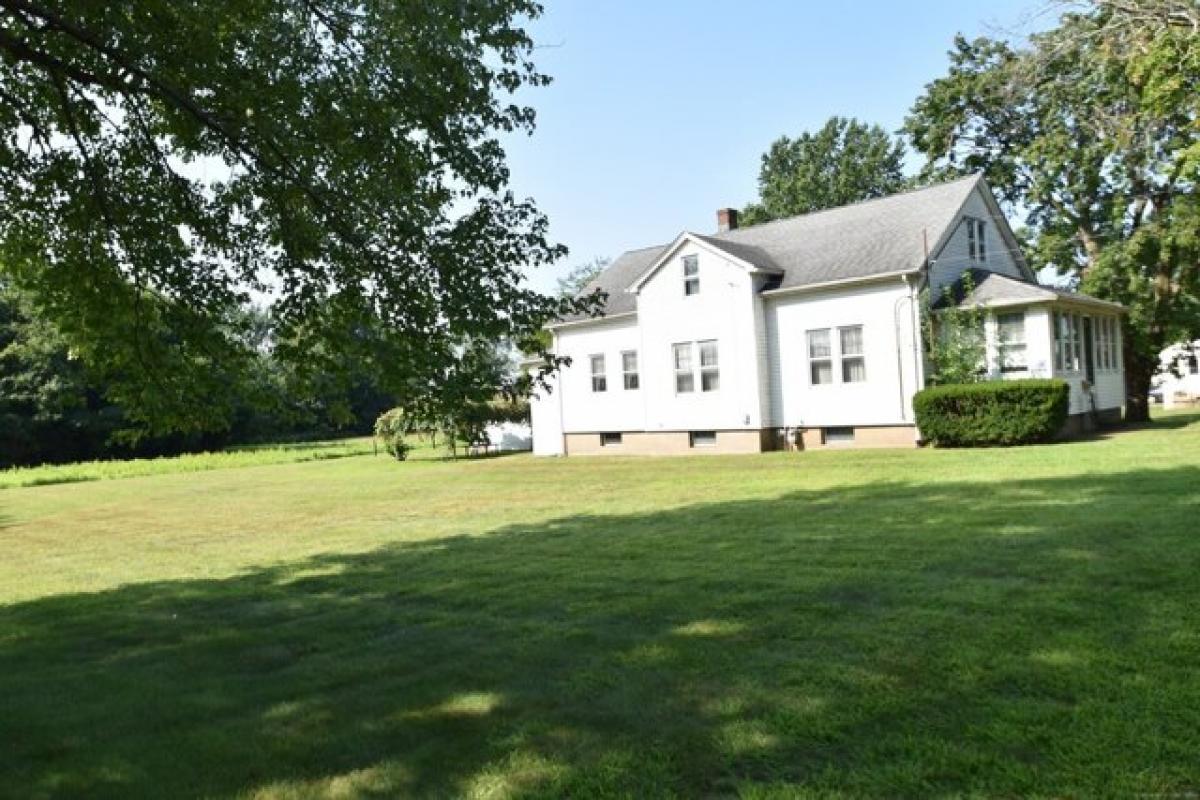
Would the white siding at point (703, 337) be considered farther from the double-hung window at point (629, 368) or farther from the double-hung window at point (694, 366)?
the double-hung window at point (629, 368)

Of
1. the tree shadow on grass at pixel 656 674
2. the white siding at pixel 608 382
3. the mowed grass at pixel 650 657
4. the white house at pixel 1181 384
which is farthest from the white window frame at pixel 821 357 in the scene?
the white house at pixel 1181 384

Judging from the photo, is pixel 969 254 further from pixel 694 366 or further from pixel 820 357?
pixel 694 366

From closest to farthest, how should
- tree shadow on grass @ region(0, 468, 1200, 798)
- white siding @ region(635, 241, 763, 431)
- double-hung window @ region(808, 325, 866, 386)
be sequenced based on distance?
tree shadow on grass @ region(0, 468, 1200, 798)
double-hung window @ region(808, 325, 866, 386)
white siding @ region(635, 241, 763, 431)

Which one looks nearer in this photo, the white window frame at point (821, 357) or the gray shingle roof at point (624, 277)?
the white window frame at point (821, 357)

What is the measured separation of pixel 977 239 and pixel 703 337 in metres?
7.49

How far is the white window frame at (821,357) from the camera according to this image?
72.0 feet

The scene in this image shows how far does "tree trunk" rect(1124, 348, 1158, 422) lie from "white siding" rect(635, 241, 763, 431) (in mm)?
10661

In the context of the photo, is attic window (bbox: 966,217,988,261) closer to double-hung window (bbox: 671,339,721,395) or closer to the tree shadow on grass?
double-hung window (bbox: 671,339,721,395)

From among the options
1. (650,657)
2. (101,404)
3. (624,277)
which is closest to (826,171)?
(624,277)

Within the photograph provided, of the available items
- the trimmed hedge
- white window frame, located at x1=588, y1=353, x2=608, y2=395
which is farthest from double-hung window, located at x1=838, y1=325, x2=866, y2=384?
white window frame, located at x1=588, y1=353, x2=608, y2=395

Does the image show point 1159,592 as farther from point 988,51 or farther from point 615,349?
point 988,51

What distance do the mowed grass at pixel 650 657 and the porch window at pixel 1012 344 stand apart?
30.4 ft

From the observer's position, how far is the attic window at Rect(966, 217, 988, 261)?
22500 mm

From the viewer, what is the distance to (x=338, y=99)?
7645 millimetres
